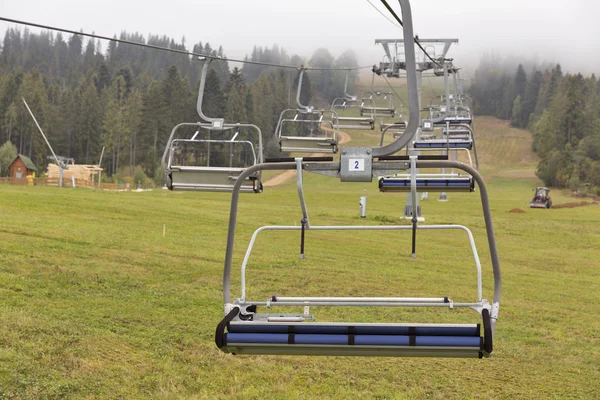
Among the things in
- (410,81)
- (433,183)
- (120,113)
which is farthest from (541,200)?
(120,113)

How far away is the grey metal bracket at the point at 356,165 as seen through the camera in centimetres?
486

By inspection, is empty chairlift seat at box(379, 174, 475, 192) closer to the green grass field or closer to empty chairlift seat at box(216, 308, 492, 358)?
the green grass field

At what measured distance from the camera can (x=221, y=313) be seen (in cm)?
1277

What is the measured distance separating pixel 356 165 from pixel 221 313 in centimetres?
838

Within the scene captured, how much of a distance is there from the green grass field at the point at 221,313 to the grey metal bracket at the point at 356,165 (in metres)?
4.95

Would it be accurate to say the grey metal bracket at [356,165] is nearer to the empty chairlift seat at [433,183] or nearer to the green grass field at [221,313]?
the empty chairlift seat at [433,183]

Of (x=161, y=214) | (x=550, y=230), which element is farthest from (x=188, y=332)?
(x=550, y=230)

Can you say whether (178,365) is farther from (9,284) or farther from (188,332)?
(9,284)

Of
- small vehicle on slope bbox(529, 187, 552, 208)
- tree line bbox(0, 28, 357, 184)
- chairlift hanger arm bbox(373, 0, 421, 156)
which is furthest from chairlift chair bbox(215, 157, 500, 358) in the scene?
tree line bbox(0, 28, 357, 184)

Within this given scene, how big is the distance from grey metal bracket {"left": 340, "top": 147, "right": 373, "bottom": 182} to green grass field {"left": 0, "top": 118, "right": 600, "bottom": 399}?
16.2ft

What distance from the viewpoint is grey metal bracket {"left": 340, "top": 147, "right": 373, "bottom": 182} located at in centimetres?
486

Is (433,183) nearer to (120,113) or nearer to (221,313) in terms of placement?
(221,313)

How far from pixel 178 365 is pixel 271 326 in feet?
17.3

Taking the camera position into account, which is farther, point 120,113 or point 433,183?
point 120,113
